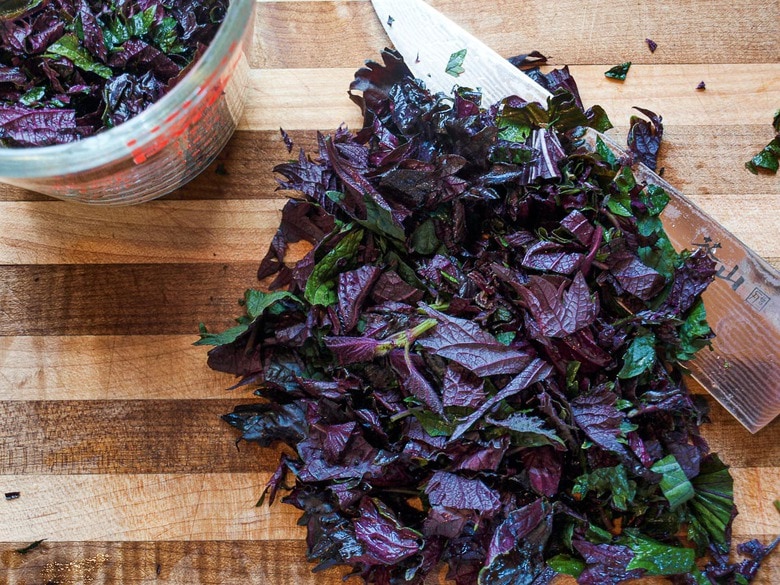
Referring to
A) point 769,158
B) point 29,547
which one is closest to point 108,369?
point 29,547

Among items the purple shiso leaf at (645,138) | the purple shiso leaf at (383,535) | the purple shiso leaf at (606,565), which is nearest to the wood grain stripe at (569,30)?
the purple shiso leaf at (645,138)

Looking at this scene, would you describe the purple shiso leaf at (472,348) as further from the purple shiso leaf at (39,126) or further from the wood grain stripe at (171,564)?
the purple shiso leaf at (39,126)

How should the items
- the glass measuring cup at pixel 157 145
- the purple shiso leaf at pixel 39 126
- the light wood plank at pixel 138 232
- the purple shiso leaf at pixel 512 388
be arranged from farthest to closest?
the light wood plank at pixel 138 232, the purple shiso leaf at pixel 39 126, the purple shiso leaf at pixel 512 388, the glass measuring cup at pixel 157 145

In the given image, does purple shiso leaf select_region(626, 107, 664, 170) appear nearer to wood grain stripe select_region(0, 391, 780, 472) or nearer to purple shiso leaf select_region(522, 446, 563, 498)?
wood grain stripe select_region(0, 391, 780, 472)

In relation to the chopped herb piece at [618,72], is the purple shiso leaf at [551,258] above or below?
below

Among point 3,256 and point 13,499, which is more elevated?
point 3,256

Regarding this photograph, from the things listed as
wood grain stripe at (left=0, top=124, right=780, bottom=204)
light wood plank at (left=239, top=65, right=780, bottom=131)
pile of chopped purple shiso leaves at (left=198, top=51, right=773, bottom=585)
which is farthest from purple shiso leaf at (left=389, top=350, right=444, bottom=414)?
light wood plank at (left=239, top=65, right=780, bottom=131)

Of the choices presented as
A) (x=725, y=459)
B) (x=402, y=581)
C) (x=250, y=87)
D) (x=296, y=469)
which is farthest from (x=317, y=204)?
(x=725, y=459)

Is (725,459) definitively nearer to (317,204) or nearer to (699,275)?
(699,275)
